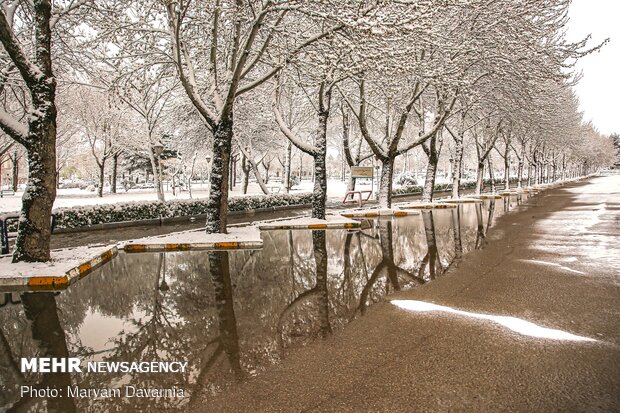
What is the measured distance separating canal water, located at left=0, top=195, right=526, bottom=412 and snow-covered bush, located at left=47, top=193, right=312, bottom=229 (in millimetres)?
7541

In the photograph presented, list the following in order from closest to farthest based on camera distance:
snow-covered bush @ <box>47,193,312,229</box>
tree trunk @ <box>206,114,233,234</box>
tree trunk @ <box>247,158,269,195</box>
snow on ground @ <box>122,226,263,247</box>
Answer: snow on ground @ <box>122,226,263,247</box> < tree trunk @ <box>206,114,233,234</box> < snow-covered bush @ <box>47,193,312,229</box> < tree trunk @ <box>247,158,269,195</box>

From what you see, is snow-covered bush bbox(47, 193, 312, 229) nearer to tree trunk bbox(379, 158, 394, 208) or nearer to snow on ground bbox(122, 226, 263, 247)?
snow on ground bbox(122, 226, 263, 247)

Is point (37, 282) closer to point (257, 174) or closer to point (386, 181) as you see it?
point (386, 181)

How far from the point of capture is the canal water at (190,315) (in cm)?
359

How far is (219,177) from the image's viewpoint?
12.2 metres

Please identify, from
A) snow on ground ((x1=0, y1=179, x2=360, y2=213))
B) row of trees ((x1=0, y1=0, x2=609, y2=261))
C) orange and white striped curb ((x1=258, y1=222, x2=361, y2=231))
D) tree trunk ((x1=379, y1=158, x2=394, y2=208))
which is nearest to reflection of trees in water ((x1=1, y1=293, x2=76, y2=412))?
row of trees ((x1=0, y1=0, x2=609, y2=261))

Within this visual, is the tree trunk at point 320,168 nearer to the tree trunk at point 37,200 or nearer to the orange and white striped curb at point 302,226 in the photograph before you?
the orange and white striped curb at point 302,226

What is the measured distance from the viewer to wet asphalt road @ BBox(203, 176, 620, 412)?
3.18 m

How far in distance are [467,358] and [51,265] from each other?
8389mm

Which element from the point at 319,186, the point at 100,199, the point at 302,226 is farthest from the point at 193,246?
the point at 100,199

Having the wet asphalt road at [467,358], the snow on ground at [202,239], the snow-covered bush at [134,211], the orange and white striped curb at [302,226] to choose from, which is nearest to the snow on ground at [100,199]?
the snow-covered bush at [134,211]

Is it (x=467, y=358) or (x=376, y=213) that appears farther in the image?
(x=376, y=213)

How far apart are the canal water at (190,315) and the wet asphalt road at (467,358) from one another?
42cm

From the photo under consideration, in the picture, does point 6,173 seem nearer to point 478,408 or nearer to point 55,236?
point 55,236
